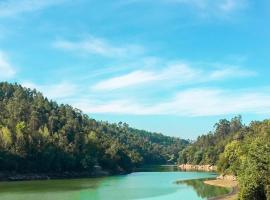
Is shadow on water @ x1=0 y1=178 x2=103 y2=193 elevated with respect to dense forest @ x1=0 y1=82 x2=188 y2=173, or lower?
lower

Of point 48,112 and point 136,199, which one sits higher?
point 48,112

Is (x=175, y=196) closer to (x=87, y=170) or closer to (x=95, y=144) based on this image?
(x=87, y=170)

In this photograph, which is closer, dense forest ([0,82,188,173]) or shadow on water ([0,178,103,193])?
shadow on water ([0,178,103,193])

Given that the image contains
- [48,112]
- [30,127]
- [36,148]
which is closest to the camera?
[36,148]

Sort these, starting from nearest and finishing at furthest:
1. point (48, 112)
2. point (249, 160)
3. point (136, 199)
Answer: point (249, 160)
point (136, 199)
point (48, 112)

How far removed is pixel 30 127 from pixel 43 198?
90900mm

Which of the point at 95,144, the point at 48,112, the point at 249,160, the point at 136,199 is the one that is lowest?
the point at 136,199

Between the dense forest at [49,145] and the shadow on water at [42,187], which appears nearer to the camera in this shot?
the shadow on water at [42,187]

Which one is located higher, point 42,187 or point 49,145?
point 49,145

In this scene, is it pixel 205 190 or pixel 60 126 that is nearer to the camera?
pixel 205 190

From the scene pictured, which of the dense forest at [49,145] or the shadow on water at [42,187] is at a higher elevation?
the dense forest at [49,145]

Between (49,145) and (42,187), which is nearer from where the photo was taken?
(42,187)

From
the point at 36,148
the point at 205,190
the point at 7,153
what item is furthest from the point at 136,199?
the point at 36,148

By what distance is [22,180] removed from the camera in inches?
4774
